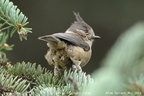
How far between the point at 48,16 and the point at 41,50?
94 centimetres

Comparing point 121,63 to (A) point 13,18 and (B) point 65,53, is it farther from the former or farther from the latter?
(B) point 65,53

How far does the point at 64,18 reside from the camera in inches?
280

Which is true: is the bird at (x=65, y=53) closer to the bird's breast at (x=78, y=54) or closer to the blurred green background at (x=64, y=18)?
the bird's breast at (x=78, y=54)

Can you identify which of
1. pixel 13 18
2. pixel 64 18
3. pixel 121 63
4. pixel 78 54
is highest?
pixel 64 18

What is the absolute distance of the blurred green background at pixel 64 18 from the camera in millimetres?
6844

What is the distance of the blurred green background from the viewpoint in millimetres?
6844

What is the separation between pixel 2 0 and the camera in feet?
6.15

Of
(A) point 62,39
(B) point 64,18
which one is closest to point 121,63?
(A) point 62,39

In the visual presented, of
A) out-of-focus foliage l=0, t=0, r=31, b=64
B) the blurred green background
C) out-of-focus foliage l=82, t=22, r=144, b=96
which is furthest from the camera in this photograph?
the blurred green background

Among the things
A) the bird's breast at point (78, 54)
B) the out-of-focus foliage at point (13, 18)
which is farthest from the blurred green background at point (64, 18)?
the out-of-focus foliage at point (13, 18)

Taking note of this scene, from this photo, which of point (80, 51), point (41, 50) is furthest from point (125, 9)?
point (80, 51)

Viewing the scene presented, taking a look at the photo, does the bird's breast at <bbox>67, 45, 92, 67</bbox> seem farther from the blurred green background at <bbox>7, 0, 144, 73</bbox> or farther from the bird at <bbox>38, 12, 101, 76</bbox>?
the blurred green background at <bbox>7, 0, 144, 73</bbox>

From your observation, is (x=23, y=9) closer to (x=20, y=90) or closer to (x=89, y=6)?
(x=89, y=6)

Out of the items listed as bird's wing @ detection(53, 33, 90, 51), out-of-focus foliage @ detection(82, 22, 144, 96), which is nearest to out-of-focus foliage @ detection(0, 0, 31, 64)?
bird's wing @ detection(53, 33, 90, 51)
